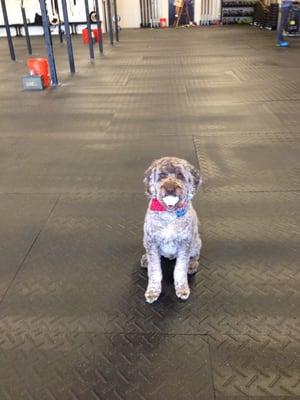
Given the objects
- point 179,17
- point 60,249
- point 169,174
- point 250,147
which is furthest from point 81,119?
point 179,17

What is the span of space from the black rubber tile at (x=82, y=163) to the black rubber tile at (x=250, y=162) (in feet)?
0.80

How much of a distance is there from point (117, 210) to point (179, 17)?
18.4 meters

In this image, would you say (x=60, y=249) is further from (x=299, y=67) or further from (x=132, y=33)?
(x=132, y=33)

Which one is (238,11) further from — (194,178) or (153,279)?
(153,279)

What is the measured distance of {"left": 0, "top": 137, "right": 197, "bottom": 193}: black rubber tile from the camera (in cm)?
351

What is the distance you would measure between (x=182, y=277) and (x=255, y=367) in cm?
60

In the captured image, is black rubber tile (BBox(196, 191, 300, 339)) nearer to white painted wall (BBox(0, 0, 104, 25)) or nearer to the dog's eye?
the dog's eye

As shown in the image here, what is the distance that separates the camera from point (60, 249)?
2.65 m

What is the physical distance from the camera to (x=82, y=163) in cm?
398

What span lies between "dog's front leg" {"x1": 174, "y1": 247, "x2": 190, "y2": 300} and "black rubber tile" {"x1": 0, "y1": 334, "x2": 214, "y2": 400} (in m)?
0.28

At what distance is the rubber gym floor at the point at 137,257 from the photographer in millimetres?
1754

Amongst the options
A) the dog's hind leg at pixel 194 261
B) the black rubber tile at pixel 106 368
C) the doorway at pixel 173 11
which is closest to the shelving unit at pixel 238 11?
the doorway at pixel 173 11

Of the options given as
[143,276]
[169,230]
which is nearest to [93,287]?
[143,276]

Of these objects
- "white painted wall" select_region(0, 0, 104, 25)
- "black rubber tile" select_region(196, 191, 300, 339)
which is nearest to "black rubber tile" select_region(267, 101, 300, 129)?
"black rubber tile" select_region(196, 191, 300, 339)
